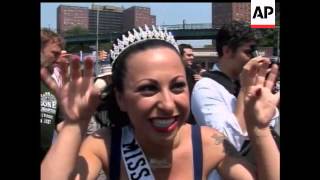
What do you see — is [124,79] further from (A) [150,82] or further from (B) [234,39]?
(B) [234,39]

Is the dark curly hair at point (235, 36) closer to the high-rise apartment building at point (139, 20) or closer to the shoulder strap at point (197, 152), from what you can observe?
the high-rise apartment building at point (139, 20)

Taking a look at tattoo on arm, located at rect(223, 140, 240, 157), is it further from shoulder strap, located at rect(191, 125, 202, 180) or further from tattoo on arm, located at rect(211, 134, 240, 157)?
shoulder strap, located at rect(191, 125, 202, 180)

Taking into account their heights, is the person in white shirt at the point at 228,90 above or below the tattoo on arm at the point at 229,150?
above

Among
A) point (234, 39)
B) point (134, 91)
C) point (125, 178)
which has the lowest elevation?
point (125, 178)

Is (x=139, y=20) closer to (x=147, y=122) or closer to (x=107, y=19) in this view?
(x=147, y=122)

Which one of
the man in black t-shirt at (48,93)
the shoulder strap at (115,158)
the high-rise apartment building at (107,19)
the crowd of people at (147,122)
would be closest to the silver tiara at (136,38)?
the crowd of people at (147,122)

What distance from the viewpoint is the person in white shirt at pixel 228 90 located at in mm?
2418

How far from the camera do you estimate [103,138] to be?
6.00ft

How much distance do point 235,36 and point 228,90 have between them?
50 cm

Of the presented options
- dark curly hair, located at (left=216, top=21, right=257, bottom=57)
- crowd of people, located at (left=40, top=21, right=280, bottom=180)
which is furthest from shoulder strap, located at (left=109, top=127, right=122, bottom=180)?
dark curly hair, located at (left=216, top=21, right=257, bottom=57)

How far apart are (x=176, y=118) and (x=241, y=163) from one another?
0.35m

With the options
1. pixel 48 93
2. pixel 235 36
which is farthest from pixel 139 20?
pixel 235 36

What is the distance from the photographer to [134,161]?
1.81m
